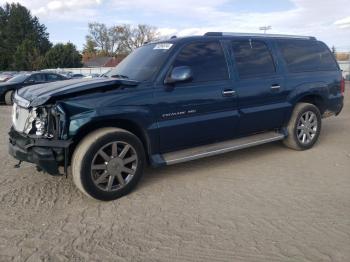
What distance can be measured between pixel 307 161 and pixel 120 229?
3435 mm

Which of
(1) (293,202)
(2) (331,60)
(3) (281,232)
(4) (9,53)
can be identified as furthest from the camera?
(4) (9,53)

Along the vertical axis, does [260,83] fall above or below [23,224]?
above

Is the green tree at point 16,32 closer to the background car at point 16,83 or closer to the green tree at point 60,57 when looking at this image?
the green tree at point 60,57

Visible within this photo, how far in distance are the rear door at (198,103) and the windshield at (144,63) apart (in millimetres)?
203

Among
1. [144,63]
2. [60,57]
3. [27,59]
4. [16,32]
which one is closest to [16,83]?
[144,63]

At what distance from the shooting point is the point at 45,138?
434cm

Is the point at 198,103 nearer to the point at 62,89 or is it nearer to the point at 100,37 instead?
the point at 62,89

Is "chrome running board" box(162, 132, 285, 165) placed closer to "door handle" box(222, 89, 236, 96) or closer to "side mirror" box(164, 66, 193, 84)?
"door handle" box(222, 89, 236, 96)

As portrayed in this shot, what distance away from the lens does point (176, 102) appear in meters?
4.95

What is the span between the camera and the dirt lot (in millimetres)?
3383

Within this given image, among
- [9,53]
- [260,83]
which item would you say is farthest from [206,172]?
[9,53]

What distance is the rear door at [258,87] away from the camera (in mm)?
5668

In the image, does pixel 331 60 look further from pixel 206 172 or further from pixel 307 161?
pixel 206 172

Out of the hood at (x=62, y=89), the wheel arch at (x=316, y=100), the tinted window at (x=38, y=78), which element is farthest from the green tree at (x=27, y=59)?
the hood at (x=62, y=89)
